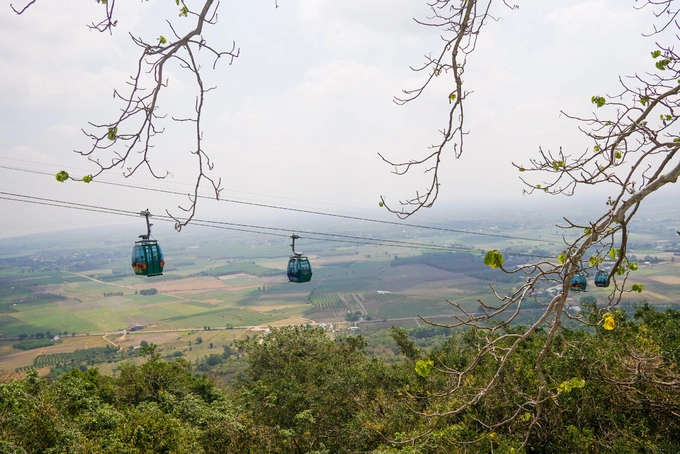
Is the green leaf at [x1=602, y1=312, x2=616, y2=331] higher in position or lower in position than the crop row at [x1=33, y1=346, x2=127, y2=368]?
higher

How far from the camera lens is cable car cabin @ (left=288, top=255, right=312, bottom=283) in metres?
6.77

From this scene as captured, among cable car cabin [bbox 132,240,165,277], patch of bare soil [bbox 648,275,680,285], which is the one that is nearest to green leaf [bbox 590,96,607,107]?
cable car cabin [bbox 132,240,165,277]

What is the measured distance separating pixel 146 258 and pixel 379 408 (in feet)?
16.7

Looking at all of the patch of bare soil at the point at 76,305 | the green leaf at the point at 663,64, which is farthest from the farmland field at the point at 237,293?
the green leaf at the point at 663,64

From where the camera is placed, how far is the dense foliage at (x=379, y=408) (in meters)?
4.91

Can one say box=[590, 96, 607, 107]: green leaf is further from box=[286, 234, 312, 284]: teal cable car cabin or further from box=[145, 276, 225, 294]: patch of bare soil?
box=[145, 276, 225, 294]: patch of bare soil

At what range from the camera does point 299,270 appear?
6781mm

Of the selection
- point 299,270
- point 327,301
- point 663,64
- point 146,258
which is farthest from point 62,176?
point 327,301


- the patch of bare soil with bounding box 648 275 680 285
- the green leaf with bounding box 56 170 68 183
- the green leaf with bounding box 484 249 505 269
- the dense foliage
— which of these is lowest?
the patch of bare soil with bounding box 648 275 680 285

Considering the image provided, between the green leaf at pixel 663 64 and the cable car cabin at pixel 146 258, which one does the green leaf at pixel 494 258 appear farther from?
the cable car cabin at pixel 146 258

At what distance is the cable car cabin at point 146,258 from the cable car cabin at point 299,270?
216 cm

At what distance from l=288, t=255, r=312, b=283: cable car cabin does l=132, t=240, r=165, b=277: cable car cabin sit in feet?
7.10

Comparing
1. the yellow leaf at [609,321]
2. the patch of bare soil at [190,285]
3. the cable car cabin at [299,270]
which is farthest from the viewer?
Result: the patch of bare soil at [190,285]

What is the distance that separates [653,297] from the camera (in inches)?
1153
